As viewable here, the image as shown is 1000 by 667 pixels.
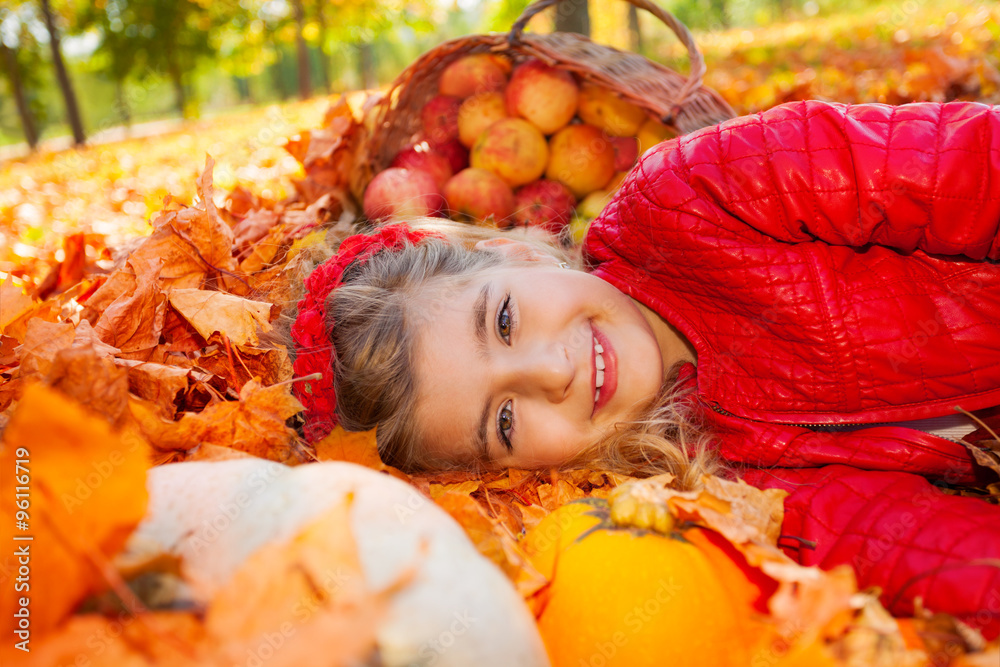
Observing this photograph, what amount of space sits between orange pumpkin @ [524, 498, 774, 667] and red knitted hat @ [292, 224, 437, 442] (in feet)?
2.43

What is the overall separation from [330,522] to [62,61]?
47.1ft

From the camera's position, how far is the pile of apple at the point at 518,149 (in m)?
2.71

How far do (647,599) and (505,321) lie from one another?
2.78 ft

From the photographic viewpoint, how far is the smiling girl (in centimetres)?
150

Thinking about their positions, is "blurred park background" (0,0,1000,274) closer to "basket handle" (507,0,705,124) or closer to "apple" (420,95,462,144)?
"apple" (420,95,462,144)

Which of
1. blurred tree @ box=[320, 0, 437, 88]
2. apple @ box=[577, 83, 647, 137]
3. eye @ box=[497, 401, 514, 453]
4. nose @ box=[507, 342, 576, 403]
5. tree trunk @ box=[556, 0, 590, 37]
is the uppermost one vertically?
blurred tree @ box=[320, 0, 437, 88]

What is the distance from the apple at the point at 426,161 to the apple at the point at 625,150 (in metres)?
0.75

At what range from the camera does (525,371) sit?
159 centimetres

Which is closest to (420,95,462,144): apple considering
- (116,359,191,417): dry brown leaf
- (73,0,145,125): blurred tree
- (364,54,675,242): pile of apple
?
(364,54,675,242): pile of apple

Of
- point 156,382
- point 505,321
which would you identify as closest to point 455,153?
point 505,321

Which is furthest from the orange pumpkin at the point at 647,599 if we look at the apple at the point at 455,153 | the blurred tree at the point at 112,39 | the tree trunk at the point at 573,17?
the blurred tree at the point at 112,39

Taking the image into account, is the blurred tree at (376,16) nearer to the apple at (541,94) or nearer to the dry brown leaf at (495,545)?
the apple at (541,94)

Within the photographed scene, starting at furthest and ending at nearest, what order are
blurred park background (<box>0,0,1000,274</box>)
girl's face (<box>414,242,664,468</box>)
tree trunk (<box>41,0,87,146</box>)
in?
tree trunk (<box>41,0,87,146</box>)
blurred park background (<box>0,0,1000,274</box>)
girl's face (<box>414,242,664,468</box>)

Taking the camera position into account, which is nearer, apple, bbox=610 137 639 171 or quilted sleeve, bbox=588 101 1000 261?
quilted sleeve, bbox=588 101 1000 261
